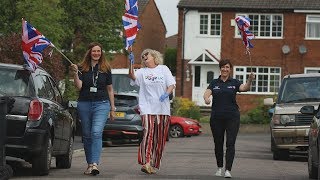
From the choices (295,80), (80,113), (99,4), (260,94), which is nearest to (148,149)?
(80,113)

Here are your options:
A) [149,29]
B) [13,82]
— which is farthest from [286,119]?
[149,29]

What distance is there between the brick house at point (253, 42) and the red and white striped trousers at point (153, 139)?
33.8m

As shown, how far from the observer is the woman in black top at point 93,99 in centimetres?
1269

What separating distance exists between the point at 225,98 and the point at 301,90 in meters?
6.07

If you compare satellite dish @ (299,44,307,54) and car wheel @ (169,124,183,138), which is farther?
satellite dish @ (299,44,307,54)

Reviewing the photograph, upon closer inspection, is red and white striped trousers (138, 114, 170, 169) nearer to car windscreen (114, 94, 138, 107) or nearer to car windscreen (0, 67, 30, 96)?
car windscreen (0, 67, 30, 96)

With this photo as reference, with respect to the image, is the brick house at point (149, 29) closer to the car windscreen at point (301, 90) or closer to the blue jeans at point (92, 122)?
the car windscreen at point (301, 90)

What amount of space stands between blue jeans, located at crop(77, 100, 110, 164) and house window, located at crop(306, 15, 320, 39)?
35880mm

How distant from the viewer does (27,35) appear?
46.6 ft

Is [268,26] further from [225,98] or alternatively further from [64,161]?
[225,98]

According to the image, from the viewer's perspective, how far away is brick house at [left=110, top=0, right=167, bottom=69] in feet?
200

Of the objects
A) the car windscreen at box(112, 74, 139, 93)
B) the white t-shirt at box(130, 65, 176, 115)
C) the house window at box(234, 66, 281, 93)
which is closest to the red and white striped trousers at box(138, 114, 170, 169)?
the white t-shirt at box(130, 65, 176, 115)

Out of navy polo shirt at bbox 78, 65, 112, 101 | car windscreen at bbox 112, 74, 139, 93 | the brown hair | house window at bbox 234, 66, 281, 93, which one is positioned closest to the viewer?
navy polo shirt at bbox 78, 65, 112, 101

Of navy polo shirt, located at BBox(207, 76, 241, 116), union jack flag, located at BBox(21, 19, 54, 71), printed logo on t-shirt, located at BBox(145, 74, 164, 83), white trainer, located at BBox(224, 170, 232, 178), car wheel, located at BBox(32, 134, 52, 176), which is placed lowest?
white trainer, located at BBox(224, 170, 232, 178)
